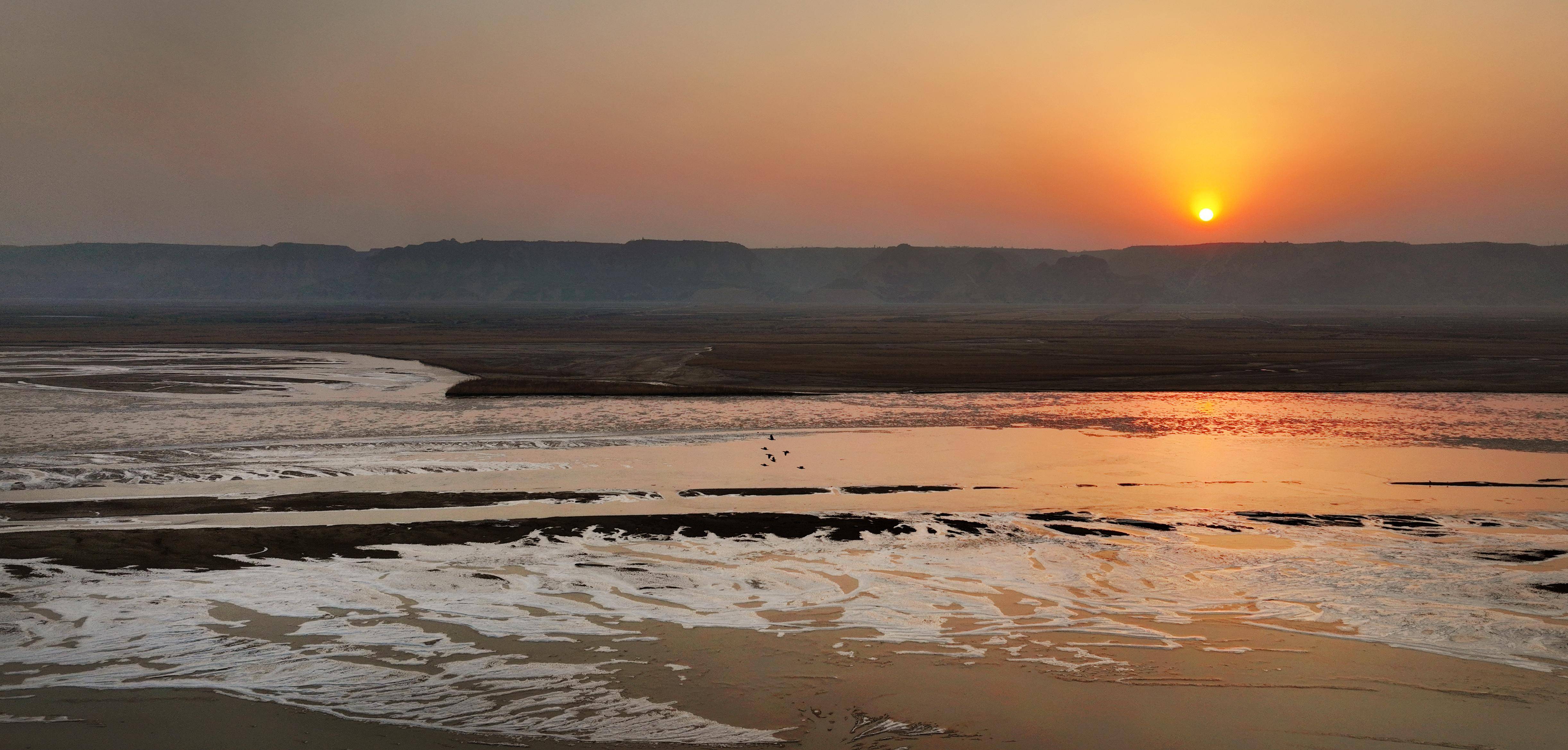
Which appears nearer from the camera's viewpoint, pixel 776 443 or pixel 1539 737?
pixel 1539 737

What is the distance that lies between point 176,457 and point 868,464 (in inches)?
512

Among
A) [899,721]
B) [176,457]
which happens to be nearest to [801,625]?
[899,721]

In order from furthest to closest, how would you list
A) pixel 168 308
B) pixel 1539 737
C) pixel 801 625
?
pixel 168 308 → pixel 801 625 → pixel 1539 737

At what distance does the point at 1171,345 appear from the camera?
5825 centimetres

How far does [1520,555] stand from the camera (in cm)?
1308

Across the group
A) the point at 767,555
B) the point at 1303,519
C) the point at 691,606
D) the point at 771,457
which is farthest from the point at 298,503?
the point at 1303,519

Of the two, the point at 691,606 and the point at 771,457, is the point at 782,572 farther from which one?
the point at 771,457

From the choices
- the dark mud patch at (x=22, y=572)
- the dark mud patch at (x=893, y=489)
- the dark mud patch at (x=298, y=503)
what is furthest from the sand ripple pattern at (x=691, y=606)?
the dark mud patch at (x=893, y=489)

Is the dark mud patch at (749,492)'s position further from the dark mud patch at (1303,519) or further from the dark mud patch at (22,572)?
the dark mud patch at (22,572)

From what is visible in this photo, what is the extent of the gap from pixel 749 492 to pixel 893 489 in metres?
2.37

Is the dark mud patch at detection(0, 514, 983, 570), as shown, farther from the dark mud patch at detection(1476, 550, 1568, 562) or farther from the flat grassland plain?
the dark mud patch at detection(1476, 550, 1568, 562)

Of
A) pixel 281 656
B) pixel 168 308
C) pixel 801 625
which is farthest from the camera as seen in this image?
pixel 168 308

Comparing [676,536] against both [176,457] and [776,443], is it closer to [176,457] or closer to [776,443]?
[776,443]

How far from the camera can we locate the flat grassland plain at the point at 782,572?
8.43m
